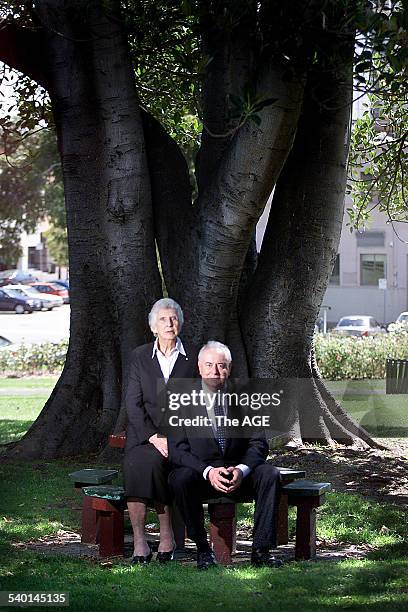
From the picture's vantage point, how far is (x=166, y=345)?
7.25 metres

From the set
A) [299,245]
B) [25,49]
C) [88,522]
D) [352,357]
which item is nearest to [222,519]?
[88,522]

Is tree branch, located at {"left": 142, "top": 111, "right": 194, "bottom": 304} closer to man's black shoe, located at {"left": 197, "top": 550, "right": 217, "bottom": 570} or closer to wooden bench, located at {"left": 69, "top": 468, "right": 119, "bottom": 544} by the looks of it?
wooden bench, located at {"left": 69, "top": 468, "right": 119, "bottom": 544}

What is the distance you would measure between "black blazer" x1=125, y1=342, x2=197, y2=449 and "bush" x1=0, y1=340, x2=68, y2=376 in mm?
21664

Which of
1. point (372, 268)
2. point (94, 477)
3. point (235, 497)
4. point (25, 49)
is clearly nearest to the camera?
point (235, 497)

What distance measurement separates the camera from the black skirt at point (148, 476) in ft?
22.6

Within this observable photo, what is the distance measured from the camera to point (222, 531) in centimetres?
678

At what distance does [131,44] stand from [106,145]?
1.93m

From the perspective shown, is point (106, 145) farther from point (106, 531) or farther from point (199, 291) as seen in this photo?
point (106, 531)

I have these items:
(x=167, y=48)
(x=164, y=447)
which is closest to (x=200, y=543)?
(x=164, y=447)

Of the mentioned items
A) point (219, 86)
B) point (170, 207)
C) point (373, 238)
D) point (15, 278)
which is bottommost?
point (170, 207)

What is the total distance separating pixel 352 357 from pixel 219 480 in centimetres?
1791

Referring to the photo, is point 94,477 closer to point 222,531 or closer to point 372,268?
point 222,531

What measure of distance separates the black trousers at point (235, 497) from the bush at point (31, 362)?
22.2 meters

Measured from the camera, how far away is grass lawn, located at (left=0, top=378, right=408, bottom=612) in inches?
221
